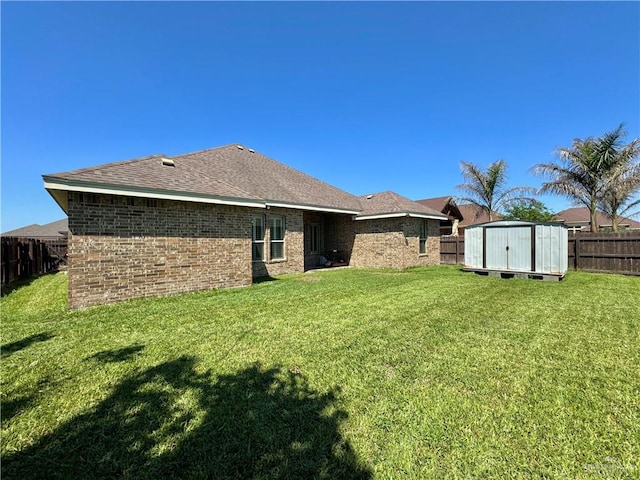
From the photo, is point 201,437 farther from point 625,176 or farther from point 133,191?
point 625,176

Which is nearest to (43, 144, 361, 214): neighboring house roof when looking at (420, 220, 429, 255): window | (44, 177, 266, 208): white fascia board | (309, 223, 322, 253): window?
(44, 177, 266, 208): white fascia board

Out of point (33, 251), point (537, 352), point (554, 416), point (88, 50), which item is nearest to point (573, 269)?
point (537, 352)

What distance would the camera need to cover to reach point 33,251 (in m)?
14.3

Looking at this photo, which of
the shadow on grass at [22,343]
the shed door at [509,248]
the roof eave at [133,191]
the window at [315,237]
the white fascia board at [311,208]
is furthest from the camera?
the window at [315,237]

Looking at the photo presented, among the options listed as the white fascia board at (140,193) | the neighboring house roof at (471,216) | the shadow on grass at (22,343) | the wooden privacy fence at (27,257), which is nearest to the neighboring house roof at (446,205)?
the neighboring house roof at (471,216)

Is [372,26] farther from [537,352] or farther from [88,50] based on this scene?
[537,352]

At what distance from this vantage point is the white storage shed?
10008 millimetres

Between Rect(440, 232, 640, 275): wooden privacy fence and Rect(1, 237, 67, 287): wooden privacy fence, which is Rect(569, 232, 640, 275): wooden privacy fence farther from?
Rect(1, 237, 67, 287): wooden privacy fence

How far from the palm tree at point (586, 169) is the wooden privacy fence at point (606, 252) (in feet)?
22.7

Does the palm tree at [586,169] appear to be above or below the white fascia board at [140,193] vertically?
above

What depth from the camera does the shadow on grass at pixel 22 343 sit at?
4126mm

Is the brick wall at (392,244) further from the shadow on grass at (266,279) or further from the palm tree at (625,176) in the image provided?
the palm tree at (625,176)

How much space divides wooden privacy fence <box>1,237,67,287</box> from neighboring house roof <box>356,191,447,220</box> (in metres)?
14.5

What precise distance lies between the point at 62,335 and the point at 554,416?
663cm
